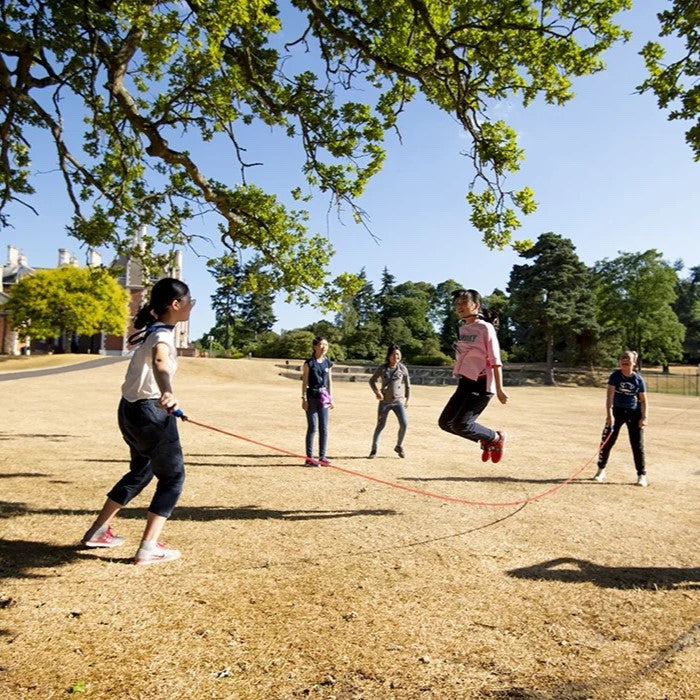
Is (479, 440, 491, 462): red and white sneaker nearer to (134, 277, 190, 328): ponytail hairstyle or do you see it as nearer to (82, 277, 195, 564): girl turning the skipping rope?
(82, 277, 195, 564): girl turning the skipping rope

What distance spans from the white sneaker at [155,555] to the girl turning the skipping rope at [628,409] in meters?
6.98

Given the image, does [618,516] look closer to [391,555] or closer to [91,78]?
[391,555]

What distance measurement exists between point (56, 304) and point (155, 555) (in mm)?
55517

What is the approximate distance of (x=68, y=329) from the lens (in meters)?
52.7

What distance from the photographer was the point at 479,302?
6129mm

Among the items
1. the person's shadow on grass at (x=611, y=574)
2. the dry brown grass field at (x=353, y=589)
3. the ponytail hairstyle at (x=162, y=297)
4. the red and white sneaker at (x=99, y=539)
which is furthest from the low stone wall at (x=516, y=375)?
the ponytail hairstyle at (x=162, y=297)

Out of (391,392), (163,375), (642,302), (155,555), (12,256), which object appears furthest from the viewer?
(12,256)

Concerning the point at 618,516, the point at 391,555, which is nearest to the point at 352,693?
the point at 391,555

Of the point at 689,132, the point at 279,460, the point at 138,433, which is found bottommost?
the point at 279,460

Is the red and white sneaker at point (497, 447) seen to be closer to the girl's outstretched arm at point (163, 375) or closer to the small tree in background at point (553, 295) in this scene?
the girl's outstretched arm at point (163, 375)

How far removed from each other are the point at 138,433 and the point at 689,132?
264 inches

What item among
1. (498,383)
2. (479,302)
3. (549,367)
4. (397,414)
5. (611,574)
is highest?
(479,302)

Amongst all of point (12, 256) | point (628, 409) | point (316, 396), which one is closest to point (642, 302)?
point (628, 409)

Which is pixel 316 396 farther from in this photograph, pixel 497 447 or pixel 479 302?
pixel 479 302
